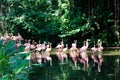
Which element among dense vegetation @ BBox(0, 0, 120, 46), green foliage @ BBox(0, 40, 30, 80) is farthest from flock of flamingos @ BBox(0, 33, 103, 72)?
green foliage @ BBox(0, 40, 30, 80)

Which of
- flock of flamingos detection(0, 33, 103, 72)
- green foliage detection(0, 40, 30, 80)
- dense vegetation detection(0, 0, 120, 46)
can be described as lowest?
flock of flamingos detection(0, 33, 103, 72)

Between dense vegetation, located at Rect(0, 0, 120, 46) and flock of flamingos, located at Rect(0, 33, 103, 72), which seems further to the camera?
dense vegetation, located at Rect(0, 0, 120, 46)

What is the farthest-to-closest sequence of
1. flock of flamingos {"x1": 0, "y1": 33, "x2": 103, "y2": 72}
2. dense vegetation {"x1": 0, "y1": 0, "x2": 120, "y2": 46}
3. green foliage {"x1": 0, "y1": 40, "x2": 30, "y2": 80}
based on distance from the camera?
dense vegetation {"x1": 0, "y1": 0, "x2": 120, "y2": 46}
flock of flamingos {"x1": 0, "y1": 33, "x2": 103, "y2": 72}
green foliage {"x1": 0, "y1": 40, "x2": 30, "y2": 80}

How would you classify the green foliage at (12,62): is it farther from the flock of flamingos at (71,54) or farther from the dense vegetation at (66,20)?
the dense vegetation at (66,20)

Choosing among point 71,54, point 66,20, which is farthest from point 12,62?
point 66,20

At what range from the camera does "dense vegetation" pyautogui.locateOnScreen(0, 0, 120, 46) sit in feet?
58.5

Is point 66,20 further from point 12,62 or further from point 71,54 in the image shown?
point 12,62

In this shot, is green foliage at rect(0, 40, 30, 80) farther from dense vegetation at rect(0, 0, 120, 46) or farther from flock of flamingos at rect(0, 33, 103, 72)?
dense vegetation at rect(0, 0, 120, 46)

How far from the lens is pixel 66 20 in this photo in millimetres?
18438

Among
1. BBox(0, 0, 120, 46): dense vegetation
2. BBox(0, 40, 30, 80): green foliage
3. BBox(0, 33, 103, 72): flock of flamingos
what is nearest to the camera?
BBox(0, 40, 30, 80): green foliage

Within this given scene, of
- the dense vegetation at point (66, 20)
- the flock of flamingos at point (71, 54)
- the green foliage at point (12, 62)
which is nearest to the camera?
the green foliage at point (12, 62)

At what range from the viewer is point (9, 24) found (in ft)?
63.2

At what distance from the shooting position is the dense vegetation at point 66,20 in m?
17.8

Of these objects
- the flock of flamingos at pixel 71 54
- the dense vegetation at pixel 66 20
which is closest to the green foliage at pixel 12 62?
the flock of flamingos at pixel 71 54
